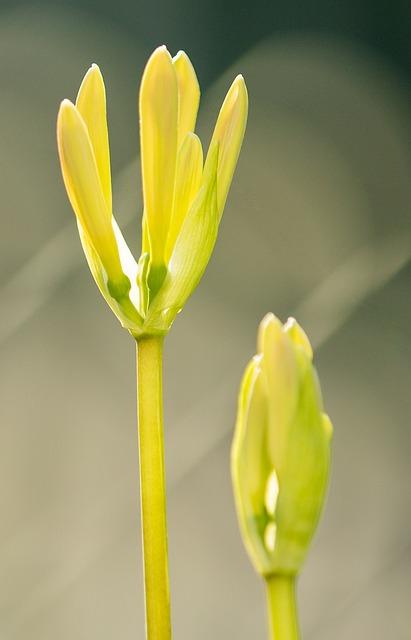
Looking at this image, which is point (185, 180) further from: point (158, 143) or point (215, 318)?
point (215, 318)

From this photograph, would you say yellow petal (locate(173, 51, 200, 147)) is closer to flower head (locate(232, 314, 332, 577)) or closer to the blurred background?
flower head (locate(232, 314, 332, 577))

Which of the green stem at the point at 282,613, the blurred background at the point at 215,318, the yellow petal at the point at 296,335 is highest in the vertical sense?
the blurred background at the point at 215,318

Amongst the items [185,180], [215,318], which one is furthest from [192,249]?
[215,318]

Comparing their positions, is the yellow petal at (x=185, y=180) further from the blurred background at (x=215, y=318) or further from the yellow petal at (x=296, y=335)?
the blurred background at (x=215, y=318)

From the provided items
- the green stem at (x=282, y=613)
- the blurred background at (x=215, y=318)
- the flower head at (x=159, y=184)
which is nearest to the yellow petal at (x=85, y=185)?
the flower head at (x=159, y=184)

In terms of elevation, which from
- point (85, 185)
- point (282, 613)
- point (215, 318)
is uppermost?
point (215, 318)

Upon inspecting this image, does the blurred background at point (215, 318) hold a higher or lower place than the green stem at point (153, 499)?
higher

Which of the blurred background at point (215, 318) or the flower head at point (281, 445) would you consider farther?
the blurred background at point (215, 318)
